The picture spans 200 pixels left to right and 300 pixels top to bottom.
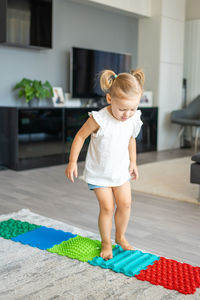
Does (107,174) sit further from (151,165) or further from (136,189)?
(151,165)

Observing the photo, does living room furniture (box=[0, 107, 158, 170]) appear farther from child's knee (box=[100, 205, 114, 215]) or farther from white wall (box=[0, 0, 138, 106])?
child's knee (box=[100, 205, 114, 215])

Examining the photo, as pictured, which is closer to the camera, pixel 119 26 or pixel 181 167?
pixel 181 167

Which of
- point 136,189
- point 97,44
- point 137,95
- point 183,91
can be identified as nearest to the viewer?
point 137,95

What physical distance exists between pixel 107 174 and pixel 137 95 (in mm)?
394

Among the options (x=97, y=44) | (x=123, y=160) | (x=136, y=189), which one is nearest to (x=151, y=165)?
(x=136, y=189)

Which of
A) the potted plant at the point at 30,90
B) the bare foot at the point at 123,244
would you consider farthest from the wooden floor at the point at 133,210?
the potted plant at the point at 30,90

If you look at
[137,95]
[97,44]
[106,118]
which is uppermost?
[97,44]

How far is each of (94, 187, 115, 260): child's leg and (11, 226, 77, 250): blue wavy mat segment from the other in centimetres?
30

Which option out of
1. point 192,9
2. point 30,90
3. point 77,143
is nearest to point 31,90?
point 30,90

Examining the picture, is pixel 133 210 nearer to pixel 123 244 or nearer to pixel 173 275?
pixel 123 244

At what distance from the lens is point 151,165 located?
15.1 ft

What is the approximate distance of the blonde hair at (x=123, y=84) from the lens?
1.65 metres

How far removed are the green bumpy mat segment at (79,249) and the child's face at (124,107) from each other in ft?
2.19

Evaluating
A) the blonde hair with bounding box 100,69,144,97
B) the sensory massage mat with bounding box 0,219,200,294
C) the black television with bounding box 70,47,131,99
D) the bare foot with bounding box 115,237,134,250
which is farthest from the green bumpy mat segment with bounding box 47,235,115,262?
the black television with bounding box 70,47,131,99
